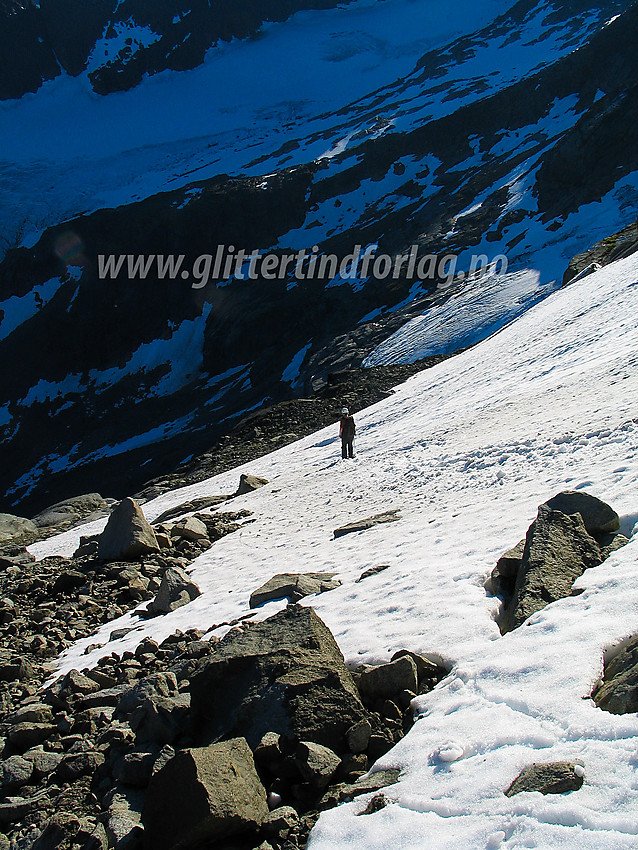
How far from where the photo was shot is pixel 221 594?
9.47 meters

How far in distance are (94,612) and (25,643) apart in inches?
51.9

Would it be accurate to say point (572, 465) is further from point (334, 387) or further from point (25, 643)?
point (334, 387)

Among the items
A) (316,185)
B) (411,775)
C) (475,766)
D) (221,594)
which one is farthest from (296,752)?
(316,185)

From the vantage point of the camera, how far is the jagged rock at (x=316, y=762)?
3834 millimetres

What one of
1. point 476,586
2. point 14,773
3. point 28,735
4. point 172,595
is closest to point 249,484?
point 172,595

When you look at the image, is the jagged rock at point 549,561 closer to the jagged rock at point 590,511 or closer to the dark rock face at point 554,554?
the dark rock face at point 554,554

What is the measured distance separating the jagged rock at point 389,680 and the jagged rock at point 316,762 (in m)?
0.75

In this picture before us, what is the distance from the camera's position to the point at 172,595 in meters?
9.70

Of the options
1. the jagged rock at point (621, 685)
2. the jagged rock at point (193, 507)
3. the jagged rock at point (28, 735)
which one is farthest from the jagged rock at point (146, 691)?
the jagged rock at point (193, 507)

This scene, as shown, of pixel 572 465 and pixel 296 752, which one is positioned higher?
pixel 296 752

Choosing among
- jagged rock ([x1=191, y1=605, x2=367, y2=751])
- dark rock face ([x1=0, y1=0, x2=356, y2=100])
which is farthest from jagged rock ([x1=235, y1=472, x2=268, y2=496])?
dark rock face ([x1=0, y1=0, x2=356, y2=100])

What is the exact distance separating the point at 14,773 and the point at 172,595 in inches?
193

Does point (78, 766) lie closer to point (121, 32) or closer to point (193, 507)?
point (193, 507)

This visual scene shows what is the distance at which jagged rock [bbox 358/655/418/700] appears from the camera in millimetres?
4680
